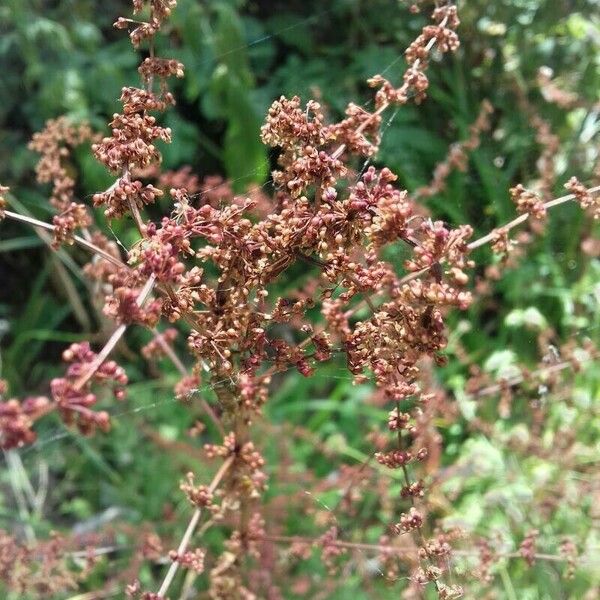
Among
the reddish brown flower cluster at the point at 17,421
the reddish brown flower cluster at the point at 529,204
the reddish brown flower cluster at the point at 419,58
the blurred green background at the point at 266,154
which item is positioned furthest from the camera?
the blurred green background at the point at 266,154

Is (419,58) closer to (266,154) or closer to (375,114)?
(375,114)

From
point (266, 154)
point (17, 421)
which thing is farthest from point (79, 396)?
point (266, 154)

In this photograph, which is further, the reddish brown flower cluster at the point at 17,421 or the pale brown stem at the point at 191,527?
the pale brown stem at the point at 191,527

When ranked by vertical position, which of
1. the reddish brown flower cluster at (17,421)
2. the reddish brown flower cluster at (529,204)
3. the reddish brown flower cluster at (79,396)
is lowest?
the reddish brown flower cluster at (17,421)

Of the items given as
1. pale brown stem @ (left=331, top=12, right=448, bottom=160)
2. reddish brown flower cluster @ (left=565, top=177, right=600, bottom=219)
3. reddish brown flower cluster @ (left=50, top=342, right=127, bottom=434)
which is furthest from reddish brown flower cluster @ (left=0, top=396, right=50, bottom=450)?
reddish brown flower cluster @ (left=565, top=177, right=600, bottom=219)

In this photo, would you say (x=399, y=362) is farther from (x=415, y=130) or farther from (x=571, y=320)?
(x=415, y=130)

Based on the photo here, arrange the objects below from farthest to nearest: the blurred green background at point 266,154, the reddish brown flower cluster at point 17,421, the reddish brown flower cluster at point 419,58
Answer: the blurred green background at point 266,154, the reddish brown flower cluster at point 419,58, the reddish brown flower cluster at point 17,421

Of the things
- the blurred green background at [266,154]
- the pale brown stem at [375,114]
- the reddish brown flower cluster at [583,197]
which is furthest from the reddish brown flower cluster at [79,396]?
the blurred green background at [266,154]

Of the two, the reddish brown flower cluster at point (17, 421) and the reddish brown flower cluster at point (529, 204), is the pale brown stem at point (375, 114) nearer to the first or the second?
the reddish brown flower cluster at point (529, 204)

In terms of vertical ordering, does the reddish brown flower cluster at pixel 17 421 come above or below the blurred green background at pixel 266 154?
below
